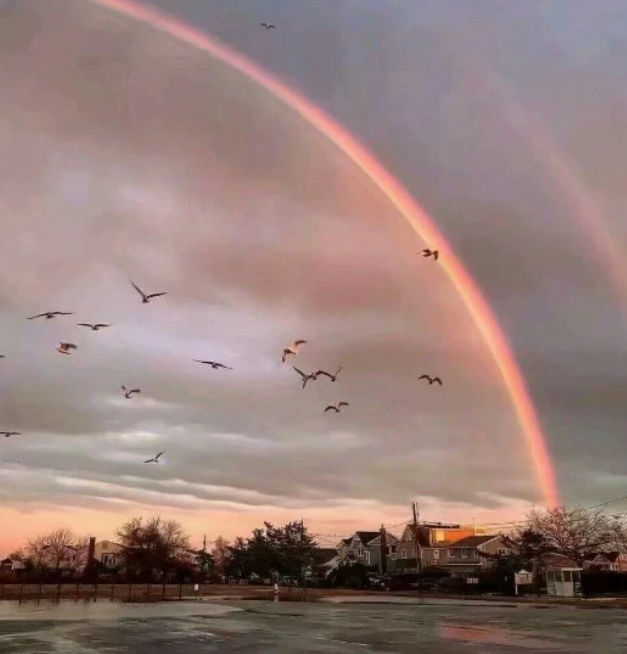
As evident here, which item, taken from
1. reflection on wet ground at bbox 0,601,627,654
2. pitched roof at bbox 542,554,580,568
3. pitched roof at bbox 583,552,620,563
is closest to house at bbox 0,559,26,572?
pitched roof at bbox 542,554,580,568

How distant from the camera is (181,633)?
2889 centimetres

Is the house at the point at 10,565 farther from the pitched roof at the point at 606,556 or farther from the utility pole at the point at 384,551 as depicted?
the pitched roof at the point at 606,556

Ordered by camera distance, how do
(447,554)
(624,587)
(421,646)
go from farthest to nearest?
(447,554)
(624,587)
(421,646)

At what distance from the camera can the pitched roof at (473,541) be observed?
124056 millimetres

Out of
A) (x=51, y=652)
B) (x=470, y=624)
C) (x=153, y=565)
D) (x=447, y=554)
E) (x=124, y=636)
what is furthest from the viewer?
(x=447, y=554)

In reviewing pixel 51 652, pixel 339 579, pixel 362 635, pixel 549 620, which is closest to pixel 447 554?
pixel 339 579

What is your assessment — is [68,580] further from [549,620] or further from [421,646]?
[421,646]

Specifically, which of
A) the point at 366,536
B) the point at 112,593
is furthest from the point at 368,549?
the point at 112,593

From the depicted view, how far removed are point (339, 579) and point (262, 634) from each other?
87.0 metres

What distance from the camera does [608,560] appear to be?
11206 cm

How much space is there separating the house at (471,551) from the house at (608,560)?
45.0 ft

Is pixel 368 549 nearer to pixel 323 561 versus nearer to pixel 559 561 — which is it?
pixel 323 561

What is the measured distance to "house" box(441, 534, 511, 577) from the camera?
397 ft

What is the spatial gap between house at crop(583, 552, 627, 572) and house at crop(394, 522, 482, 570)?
2526cm
